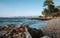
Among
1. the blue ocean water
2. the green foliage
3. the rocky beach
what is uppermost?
the green foliage

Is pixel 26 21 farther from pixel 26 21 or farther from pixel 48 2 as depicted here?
pixel 48 2

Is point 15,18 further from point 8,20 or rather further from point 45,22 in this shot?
point 45,22

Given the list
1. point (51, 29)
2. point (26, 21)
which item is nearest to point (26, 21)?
point (26, 21)

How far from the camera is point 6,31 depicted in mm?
2078

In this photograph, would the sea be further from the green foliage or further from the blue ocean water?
the green foliage

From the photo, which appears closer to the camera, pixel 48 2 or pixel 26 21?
pixel 26 21

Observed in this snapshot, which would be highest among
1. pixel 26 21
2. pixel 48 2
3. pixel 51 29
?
pixel 48 2

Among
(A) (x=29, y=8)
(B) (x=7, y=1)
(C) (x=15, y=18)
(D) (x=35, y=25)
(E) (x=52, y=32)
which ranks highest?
(B) (x=7, y=1)

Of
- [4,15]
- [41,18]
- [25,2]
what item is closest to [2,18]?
[4,15]

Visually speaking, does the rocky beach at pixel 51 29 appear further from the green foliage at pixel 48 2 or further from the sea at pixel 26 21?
the green foliage at pixel 48 2

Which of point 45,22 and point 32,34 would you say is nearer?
point 32,34

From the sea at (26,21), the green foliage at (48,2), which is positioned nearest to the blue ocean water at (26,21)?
the sea at (26,21)

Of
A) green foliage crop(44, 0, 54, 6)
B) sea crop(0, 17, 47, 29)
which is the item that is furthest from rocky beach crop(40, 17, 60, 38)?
green foliage crop(44, 0, 54, 6)

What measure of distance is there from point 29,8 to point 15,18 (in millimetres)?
311
